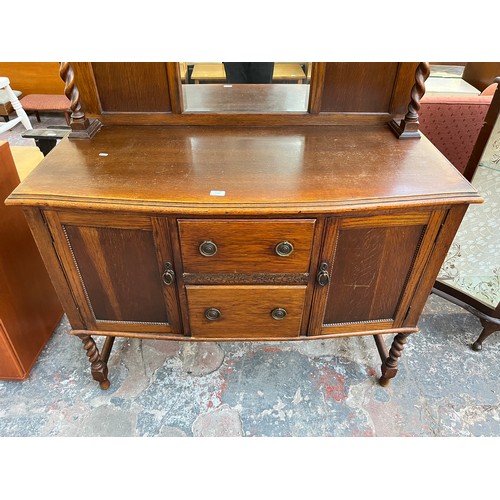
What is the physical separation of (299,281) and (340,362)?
2.29 ft

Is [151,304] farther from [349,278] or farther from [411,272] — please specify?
[411,272]

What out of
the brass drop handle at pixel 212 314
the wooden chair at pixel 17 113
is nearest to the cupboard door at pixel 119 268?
the brass drop handle at pixel 212 314

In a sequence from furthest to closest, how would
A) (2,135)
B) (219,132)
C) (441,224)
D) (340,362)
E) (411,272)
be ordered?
(2,135)
(340,362)
(219,132)
(411,272)
(441,224)

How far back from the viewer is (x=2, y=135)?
3.49 m

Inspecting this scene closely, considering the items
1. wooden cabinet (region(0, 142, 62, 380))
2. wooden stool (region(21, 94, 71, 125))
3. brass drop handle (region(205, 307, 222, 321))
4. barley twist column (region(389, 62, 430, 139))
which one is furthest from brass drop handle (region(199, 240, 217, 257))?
wooden stool (region(21, 94, 71, 125))

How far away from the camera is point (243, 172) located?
Result: 112cm

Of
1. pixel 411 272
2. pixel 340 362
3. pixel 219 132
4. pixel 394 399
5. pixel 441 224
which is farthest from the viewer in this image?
pixel 340 362

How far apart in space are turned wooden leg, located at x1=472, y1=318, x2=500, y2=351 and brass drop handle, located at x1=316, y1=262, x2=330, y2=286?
0.98m

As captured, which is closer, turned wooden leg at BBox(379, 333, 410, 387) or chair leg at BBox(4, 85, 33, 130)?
turned wooden leg at BBox(379, 333, 410, 387)

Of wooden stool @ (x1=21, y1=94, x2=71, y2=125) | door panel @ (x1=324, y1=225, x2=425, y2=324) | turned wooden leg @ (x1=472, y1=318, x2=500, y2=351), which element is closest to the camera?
door panel @ (x1=324, y1=225, x2=425, y2=324)

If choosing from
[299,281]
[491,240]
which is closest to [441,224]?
[299,281]

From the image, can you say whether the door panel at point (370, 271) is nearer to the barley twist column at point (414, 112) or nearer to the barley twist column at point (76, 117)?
the barley twist column at point (414, 112)

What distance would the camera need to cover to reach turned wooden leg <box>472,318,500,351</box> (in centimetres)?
168

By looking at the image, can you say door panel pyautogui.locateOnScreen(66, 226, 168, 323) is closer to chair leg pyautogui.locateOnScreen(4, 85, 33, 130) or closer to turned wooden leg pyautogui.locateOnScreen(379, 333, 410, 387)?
turned wooden leg pyautogui.locateOnScreen(379, 333, 410, 387)
